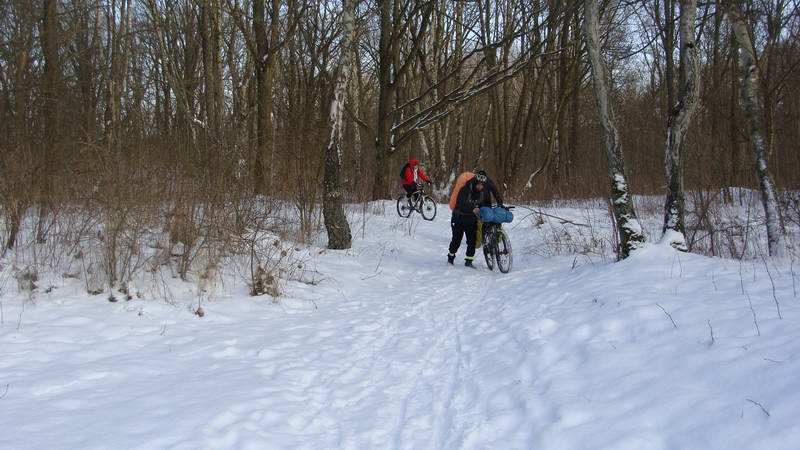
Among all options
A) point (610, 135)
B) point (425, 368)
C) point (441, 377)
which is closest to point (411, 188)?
point (610, 135)

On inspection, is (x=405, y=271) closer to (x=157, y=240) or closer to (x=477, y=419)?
(x=157, y=240)

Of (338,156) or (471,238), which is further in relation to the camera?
(471,238)

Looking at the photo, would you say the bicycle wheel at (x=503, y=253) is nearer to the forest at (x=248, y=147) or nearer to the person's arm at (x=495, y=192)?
the person's arm at (x=495, y=192)

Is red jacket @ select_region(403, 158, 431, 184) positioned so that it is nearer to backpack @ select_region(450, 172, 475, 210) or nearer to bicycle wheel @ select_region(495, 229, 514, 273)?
backpack @ select_region(450, 172, 475, 210)

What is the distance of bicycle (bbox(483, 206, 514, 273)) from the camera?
8.32 metres

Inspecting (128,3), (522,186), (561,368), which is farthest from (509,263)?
(128,3)

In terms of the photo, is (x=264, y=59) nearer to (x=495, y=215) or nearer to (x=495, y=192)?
(x=495, y=192)

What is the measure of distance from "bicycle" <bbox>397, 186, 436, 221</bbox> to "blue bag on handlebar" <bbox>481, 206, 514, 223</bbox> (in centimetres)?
591

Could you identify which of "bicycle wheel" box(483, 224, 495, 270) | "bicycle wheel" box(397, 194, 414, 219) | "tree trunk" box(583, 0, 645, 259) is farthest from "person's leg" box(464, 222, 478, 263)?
"bicycle wheel" box(397, 194, 414, 219)

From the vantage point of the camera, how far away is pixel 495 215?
27.2ft

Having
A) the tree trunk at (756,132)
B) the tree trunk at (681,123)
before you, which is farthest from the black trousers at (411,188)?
the tree trunk at (681,123)

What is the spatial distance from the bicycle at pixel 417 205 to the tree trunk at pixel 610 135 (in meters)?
7.69

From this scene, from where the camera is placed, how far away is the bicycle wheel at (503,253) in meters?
8.31

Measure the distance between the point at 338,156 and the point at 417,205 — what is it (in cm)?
618
